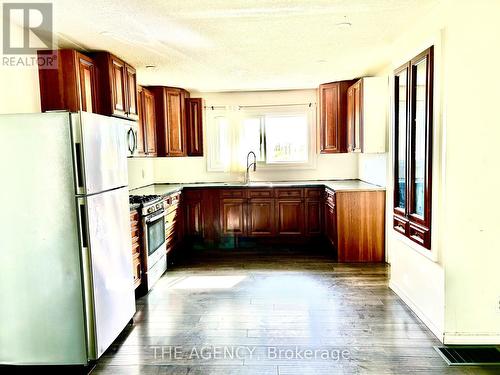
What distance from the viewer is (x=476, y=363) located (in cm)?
234

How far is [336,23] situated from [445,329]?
244 cm

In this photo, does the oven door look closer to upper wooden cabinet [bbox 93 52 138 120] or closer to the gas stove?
the gas stove

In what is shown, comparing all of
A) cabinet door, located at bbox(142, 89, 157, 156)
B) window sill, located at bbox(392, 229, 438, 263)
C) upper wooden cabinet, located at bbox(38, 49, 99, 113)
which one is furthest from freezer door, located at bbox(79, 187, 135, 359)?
window sill, located at bbox(392, 229, 438, 263)

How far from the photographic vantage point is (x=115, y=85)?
3.56 metres

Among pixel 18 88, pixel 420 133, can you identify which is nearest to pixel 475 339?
pixel 420 133

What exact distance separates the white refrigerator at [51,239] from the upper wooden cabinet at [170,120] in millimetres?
2712

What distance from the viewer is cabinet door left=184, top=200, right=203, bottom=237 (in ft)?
17.7

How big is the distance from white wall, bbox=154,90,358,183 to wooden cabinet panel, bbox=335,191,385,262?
4.48ft

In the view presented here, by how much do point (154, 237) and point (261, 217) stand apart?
187cm

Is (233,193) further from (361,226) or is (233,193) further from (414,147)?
(414,147)

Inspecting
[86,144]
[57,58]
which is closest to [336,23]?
[86,144]

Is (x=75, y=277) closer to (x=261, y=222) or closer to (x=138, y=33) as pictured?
(x=138, y=33)

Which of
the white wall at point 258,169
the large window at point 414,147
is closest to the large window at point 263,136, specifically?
the white wall at point 258,169

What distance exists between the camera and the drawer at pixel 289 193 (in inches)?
209
